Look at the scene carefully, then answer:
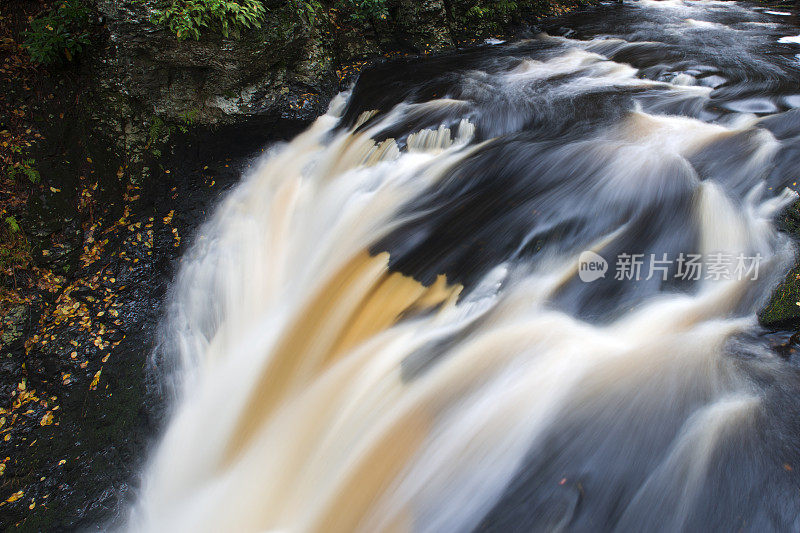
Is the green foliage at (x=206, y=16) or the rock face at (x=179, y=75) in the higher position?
the green foliage at (x=206, y=16)

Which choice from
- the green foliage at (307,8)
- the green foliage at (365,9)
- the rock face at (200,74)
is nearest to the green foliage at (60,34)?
the rock face at (200,74)

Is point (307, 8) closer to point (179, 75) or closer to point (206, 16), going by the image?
point (206, 16)

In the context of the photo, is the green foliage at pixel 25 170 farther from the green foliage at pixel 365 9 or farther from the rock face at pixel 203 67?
the green foliage at pixel 365 9

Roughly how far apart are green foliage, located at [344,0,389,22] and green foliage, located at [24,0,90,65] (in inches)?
142

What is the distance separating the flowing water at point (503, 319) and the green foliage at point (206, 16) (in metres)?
1.50

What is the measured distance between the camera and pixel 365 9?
7.61 meters

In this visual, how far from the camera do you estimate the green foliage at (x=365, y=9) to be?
7.53m

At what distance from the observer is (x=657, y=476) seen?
2.38 m

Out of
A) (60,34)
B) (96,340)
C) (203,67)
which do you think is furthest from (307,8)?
(96,340)

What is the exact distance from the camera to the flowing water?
2.53 m

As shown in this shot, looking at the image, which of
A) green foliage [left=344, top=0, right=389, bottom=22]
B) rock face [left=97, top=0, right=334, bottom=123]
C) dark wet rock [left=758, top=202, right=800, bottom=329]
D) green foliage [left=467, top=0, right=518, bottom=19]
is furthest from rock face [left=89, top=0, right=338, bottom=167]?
dark wet rock [left=758, top=202, right=800, bottom=329]

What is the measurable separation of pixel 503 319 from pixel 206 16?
492cm

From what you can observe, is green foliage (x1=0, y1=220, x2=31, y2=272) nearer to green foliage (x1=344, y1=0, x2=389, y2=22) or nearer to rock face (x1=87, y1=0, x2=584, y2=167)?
rock face (x1=87, y1=0, x2=584, y2=167)

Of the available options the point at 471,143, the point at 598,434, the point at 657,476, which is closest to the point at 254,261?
the point at 471,143
